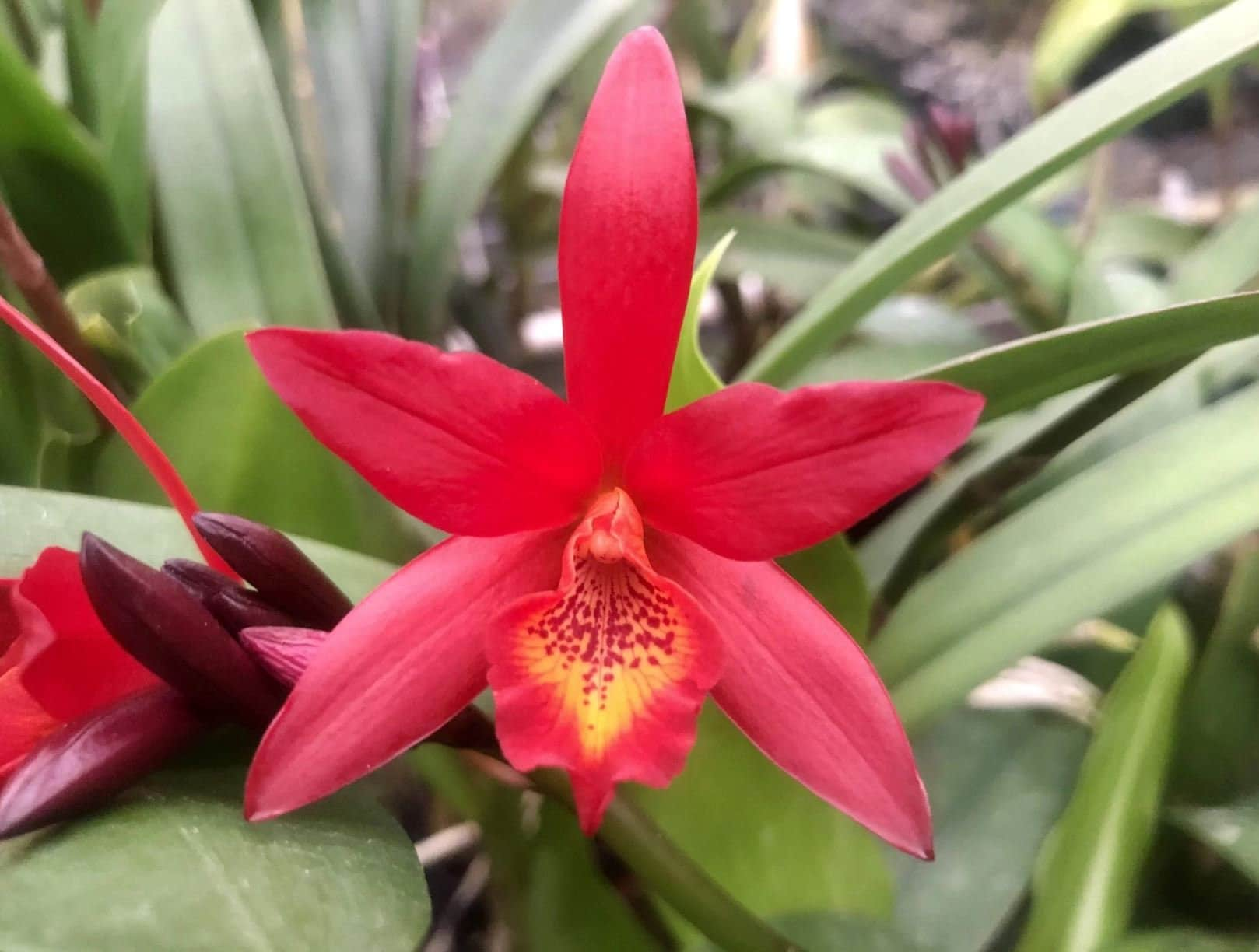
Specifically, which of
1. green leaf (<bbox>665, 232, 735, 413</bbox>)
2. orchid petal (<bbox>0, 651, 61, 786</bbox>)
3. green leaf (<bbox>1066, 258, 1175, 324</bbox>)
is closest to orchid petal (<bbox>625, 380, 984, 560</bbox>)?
green leaf (<bbox>665, 232, 735, 413</bbox>)

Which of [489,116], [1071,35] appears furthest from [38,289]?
[1071,35]

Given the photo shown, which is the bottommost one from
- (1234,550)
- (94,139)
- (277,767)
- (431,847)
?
(431,847)

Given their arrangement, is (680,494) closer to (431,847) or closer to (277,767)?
(277,767)

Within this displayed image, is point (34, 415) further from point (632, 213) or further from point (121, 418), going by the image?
point (632, 213)

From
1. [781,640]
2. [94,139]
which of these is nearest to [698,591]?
[781,640]

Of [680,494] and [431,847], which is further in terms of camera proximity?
[431,847]

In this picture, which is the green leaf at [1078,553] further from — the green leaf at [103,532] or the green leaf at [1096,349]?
the green leaf at [103,532]
